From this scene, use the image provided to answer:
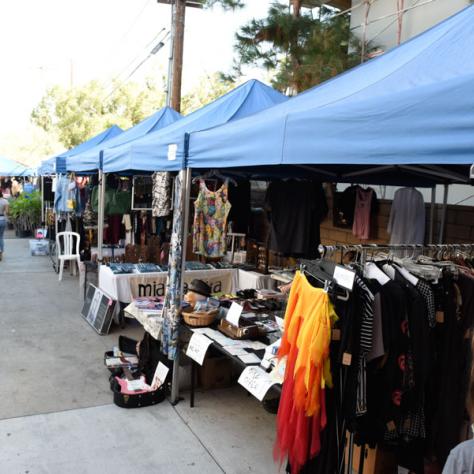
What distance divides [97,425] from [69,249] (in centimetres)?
677

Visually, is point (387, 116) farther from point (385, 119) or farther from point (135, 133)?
point (135, 133)

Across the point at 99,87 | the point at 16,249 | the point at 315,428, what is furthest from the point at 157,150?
the point at 99,87

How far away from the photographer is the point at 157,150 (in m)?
4.78

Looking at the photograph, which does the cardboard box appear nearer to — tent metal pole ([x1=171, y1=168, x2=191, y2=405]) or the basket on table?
tent metal pole ([x1=171, y1=168, x2=191, y2=405])

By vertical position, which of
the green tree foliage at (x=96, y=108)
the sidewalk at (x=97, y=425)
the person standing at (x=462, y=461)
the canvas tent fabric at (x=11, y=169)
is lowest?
the sidewalk at (x=97, y=425)

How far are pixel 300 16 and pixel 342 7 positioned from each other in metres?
2.94

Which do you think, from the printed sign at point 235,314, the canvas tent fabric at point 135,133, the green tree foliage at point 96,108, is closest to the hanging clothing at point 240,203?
the canvas tent fabric at point 135,133

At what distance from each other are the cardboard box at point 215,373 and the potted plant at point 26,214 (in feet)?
45.1

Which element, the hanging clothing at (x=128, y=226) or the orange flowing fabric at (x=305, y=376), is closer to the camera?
the orange flowing fabric at (x=305, y=376)

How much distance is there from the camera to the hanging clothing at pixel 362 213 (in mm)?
6605

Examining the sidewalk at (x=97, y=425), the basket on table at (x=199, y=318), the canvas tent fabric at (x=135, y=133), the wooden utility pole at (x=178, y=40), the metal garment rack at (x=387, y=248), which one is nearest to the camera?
the metal garment rack at (x=387, y=248)

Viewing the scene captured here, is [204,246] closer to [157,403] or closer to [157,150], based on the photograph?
[157,150]

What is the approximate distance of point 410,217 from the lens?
5.87 metres

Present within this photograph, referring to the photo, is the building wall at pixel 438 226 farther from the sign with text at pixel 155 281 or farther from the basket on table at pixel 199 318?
the basket on table at pixel 199 318
